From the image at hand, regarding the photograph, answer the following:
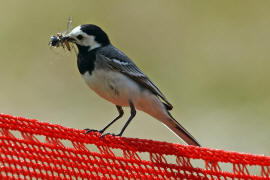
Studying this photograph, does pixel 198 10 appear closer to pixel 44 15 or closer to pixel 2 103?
pixel 44 15

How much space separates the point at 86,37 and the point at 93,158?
193cm

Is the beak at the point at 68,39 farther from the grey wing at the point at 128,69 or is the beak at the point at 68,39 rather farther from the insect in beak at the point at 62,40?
the grey wing at the point at 128,69

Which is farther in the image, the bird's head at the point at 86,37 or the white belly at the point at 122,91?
the bird's head at the point at 86,37

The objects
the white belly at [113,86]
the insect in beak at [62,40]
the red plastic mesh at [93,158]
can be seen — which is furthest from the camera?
the insect in beak at [62,40]

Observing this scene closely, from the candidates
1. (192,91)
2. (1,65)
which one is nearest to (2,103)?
(1,65)

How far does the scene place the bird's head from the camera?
21.7 ft

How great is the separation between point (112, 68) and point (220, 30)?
30.4ft

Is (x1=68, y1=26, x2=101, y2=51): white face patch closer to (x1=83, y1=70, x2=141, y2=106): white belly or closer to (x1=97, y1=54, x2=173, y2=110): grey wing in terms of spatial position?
(x1=97, y1=54, x2=173, y2=110): grey wing

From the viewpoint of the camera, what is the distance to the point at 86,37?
6645mm

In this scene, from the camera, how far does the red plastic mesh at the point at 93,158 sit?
4.80 m

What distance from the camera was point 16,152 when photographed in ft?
15.8

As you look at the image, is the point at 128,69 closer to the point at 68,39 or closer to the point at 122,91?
the point at 122,91

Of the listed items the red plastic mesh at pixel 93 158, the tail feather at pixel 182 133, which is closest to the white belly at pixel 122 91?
the tail feather at pixel 182 133

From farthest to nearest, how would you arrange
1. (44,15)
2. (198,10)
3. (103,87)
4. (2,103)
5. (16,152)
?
(198,10)
(44,15)
(2,103)
(103,87)
(16,152)
